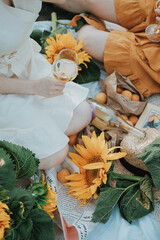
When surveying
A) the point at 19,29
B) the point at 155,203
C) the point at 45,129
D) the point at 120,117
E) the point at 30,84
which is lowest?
the point at 155,203

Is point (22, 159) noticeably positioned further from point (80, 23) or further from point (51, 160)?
point (80, 23)

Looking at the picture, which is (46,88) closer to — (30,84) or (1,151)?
(30,84)

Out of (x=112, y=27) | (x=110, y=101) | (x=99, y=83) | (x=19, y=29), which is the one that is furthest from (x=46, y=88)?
(x=112, y=27)

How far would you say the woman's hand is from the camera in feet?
3.29

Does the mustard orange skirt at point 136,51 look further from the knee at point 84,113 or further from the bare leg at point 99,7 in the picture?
the knee at point 84,113

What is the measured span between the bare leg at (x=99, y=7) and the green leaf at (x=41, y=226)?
1.26m

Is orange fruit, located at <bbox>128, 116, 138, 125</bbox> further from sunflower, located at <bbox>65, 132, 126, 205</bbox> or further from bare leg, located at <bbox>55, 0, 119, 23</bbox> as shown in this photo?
bare leg, located at <bbox>55, 0, 119, 23</bbox>

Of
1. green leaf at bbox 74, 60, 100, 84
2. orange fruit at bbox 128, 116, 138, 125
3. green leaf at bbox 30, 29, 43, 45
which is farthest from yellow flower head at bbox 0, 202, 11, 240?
green leaf at bbox 30, 29, 43, 45

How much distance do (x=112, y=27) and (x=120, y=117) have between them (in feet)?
2.08

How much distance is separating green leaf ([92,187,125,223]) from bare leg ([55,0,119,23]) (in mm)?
1063

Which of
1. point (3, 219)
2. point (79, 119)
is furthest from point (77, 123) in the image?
point (3, 219)

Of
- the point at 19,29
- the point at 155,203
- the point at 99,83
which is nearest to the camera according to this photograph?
the point at 19,29

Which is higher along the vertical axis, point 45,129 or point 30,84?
point 30,84

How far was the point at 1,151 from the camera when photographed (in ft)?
2.23
